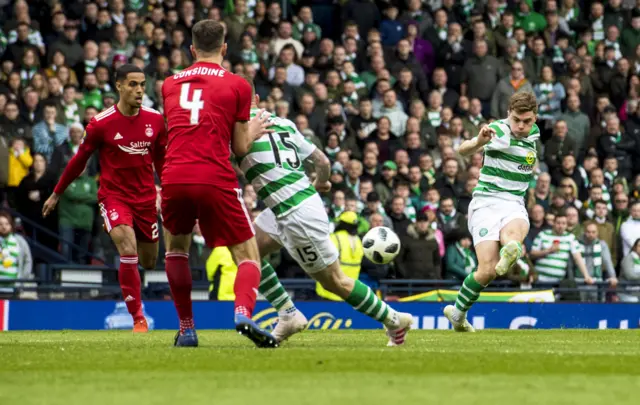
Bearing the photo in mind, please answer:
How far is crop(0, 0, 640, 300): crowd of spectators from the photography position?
1897cm

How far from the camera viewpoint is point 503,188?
12.6 m

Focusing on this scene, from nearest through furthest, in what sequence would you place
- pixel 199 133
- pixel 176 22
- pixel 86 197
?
pixel 199 133 → pixel 86 197 → pixel 176 22

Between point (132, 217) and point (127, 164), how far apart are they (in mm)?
552

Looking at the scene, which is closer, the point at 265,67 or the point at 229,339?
the point at 229,339

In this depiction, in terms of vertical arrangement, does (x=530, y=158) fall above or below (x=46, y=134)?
above

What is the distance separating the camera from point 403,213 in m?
19.8

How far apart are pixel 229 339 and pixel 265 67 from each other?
10615mm

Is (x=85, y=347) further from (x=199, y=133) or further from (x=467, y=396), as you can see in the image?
(x=467, y=396)

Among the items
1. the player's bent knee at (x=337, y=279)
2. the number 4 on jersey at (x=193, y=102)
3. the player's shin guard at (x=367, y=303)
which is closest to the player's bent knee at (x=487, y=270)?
the player's shin guard at (x=367, y=303)

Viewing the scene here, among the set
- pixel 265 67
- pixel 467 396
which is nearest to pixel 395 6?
pixel 265 67

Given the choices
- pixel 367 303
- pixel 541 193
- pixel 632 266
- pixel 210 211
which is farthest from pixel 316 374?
pixel 541 193

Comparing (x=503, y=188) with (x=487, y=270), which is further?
(x=503, y=188)

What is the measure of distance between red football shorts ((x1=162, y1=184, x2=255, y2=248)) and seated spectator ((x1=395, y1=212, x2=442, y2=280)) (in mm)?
10139

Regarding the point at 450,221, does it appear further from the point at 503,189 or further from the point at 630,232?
the point at 503,189
